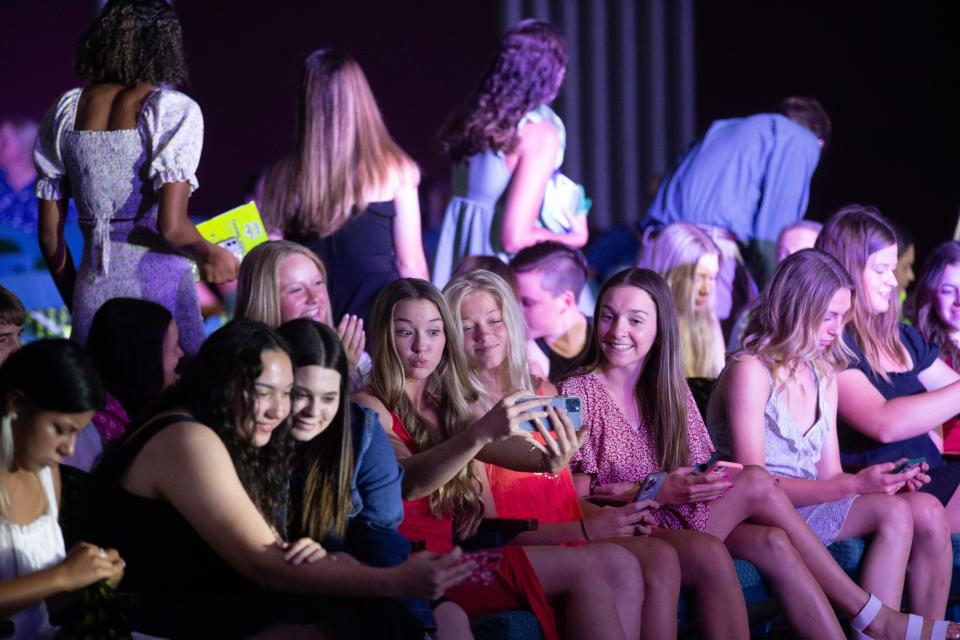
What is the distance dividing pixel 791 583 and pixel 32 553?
6.26ft

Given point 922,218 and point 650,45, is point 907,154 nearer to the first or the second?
point 922,218

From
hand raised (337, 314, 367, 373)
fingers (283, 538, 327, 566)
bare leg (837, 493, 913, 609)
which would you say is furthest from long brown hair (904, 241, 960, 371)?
fingers (283, 538, 327, 566)

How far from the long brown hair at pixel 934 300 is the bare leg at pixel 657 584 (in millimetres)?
1856

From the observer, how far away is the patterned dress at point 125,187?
3283 millimetres

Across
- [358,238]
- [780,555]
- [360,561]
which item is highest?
[358,238]

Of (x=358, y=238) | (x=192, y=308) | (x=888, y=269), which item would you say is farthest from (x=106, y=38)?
(x=888, y=269)

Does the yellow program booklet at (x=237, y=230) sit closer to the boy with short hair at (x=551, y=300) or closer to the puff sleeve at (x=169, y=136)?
the puff sleeve at (x=169, y=136)

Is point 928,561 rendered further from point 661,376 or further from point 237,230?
point 237,230

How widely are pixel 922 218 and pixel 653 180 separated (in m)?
1.62

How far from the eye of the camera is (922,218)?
787 cm

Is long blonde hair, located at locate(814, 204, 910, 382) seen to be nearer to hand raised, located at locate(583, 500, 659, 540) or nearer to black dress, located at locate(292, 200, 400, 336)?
hand raised, located at locate(583, 500, 659, 540)

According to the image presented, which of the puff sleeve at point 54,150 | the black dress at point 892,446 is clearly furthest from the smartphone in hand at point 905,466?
the puff sleeve at point 54,150

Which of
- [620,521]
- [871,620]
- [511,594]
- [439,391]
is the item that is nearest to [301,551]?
[511,594]

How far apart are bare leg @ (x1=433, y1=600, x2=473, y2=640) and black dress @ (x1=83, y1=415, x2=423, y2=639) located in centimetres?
27
